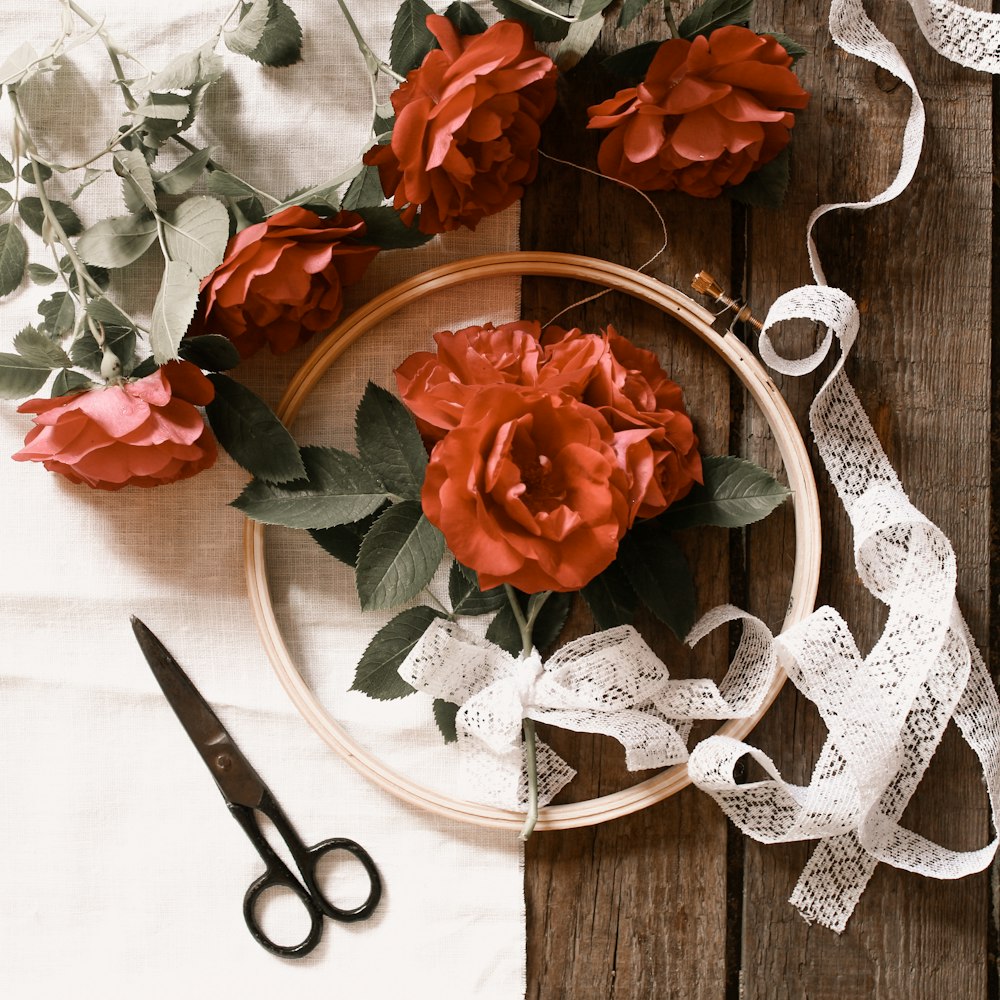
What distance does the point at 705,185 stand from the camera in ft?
2.31

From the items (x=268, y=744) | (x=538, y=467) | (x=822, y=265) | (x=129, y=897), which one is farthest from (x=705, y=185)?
(x=129, y=897)

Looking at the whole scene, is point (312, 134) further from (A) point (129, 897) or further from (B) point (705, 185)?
(A) point (129, 897)

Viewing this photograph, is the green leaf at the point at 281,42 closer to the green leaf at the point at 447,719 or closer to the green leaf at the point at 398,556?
the green leaf at the point at 398,556

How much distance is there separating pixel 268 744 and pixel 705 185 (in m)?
0.55

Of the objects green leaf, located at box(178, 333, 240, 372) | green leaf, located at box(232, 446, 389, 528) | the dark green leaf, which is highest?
the dark green leaf

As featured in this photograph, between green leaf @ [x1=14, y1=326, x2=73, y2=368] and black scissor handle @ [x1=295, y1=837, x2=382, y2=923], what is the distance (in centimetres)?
41

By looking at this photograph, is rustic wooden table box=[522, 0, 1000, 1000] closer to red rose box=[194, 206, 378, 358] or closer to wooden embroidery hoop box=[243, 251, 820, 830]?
wooden embroidery hoop box=[243, 251, 820, 830]

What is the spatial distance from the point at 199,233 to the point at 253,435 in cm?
15

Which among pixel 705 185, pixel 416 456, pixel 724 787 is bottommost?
pixel 724 787

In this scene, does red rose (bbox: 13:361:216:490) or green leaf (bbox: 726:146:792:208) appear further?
green leaf (bbox: 726:146:792:208)

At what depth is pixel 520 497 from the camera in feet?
2.01

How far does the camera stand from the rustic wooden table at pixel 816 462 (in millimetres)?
767

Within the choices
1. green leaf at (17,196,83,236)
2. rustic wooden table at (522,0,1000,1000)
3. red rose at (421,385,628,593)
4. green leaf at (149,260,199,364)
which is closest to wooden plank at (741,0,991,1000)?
rustic wooden table at (522,0,1000,1000)

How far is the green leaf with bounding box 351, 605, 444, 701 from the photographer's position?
75cm
